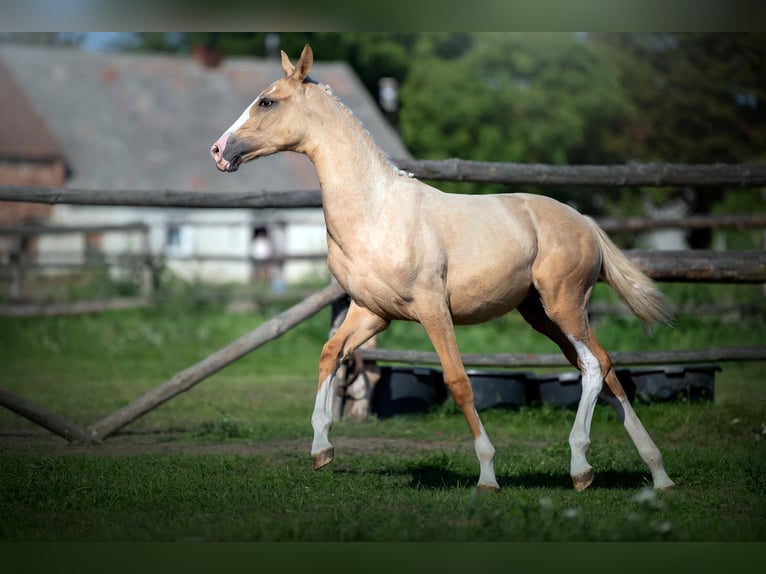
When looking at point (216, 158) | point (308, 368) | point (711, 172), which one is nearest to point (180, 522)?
point (216, 158)

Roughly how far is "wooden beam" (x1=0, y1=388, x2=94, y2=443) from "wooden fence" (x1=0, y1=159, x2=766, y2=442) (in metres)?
0.01

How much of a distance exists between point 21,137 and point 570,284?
30.7m

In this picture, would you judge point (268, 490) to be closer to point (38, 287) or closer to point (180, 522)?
point (180, 522)

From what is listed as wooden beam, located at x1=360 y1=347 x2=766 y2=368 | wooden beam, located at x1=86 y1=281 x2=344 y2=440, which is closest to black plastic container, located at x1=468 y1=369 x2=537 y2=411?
wooden beam, located at x1=360 y1=347 x2=766 y2=368

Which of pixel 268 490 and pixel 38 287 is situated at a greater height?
pixel 38 287

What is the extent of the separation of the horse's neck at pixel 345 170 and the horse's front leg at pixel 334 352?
621mm

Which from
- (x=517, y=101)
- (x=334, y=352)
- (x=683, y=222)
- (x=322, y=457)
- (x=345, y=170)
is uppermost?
(x=517, y=101)

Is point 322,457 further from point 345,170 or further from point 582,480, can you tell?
point 345,170

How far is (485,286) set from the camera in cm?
610

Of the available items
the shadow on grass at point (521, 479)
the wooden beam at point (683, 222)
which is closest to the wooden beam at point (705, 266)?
the shadow on grass at point (521, 479)

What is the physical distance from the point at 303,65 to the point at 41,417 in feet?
11.5

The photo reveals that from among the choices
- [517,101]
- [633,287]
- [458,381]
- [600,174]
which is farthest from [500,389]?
[517,101]

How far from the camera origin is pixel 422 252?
232 inches

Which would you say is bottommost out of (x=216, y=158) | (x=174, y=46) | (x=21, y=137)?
(x=216, y=158)
